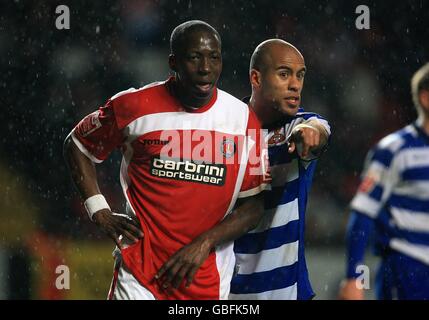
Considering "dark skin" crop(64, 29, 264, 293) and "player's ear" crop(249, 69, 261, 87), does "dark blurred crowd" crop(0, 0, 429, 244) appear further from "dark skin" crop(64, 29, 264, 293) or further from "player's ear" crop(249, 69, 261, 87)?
"dark skin" crop(64, 29, 264, 293)

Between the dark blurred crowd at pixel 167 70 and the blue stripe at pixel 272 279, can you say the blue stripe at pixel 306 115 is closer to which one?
the blue stripe at pixel 272 279

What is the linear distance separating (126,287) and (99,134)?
2.05 feet

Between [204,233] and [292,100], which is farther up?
[292,100]

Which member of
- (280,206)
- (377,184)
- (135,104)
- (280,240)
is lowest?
(280,240)

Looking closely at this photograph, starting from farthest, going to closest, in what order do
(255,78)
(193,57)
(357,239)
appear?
(255,78) → (193,57) → (357,239)

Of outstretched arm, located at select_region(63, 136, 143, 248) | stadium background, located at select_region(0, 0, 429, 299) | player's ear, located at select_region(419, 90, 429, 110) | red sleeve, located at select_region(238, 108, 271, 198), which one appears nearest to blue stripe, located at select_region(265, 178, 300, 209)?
red sleeve, located at select_region(238, 108, 271, 198)

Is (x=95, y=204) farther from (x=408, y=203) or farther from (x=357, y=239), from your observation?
(x=408, y=203)

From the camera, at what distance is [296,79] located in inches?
157

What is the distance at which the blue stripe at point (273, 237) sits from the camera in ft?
12.8

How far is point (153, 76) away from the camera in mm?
6738

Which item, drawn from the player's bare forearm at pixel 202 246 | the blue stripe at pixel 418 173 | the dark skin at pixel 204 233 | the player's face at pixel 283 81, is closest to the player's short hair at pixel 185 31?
the dark skin at pixel 204 233

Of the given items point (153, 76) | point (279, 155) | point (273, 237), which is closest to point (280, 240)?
point (273, 237)

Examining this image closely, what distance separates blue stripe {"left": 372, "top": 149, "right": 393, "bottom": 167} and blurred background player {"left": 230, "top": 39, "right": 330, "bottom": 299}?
0.52 metres

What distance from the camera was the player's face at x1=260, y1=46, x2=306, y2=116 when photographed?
3.96 meters
